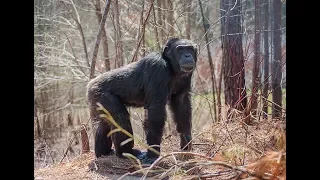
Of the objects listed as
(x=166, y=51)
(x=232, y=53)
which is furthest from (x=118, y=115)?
(x=232, y=53)

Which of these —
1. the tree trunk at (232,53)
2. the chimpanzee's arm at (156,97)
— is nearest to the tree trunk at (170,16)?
the tree trunk at (232,53)

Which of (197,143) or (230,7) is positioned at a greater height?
(230,7)

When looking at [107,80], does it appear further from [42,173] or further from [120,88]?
[42,173]

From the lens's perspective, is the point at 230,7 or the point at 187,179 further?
the point at 230,7

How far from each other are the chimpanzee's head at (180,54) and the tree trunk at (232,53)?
102 centimetres

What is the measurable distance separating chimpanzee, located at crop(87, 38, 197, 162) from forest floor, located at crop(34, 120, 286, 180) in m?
0.17

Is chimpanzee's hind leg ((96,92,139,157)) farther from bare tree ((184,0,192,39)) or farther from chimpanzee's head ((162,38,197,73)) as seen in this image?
bare tree ((184,0,192,39))

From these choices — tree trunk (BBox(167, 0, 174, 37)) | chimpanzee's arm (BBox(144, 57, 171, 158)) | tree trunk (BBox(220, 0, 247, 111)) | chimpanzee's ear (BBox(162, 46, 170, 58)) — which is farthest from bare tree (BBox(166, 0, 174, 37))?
chimpanzee's arm (BBox(144, 57, 171, 158))

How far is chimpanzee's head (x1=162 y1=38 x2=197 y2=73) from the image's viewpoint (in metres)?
3.39
